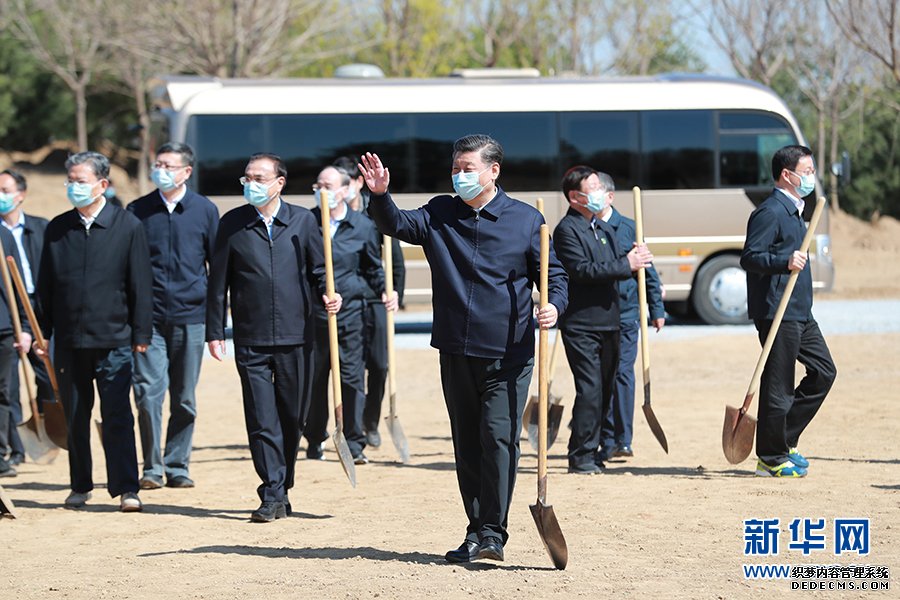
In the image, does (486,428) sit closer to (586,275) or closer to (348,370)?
(586,275)

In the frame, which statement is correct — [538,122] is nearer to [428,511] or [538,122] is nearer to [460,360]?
[428,511]

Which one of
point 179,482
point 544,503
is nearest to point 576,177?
point 179,482

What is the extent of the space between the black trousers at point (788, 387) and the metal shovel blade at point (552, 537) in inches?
112

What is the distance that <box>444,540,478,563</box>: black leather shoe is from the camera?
22.2ft

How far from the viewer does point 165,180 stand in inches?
368

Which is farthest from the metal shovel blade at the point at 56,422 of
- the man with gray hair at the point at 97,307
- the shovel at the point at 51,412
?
the man with gray hair at the point at 97,307

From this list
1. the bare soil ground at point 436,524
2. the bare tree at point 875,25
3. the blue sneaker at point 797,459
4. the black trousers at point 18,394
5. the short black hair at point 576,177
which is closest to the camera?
the bare soil ground at point 436,524

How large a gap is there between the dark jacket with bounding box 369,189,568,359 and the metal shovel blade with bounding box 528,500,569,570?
69 centimetres

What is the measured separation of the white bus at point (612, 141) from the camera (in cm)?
2069

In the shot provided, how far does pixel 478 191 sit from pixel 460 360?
73cm

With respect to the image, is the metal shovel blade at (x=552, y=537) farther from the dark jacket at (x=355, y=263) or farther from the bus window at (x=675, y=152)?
the bus window at (x=675, y=152)

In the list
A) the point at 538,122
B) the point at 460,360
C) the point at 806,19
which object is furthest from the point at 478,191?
the point at 806,19

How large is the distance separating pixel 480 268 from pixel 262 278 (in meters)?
1.80

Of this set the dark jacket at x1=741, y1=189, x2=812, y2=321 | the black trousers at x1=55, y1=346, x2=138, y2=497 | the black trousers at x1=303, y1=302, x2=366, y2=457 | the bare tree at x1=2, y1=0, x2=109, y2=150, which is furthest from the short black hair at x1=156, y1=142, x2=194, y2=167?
the bare tree at x1=2, y1=0, x2=109, y2=150
